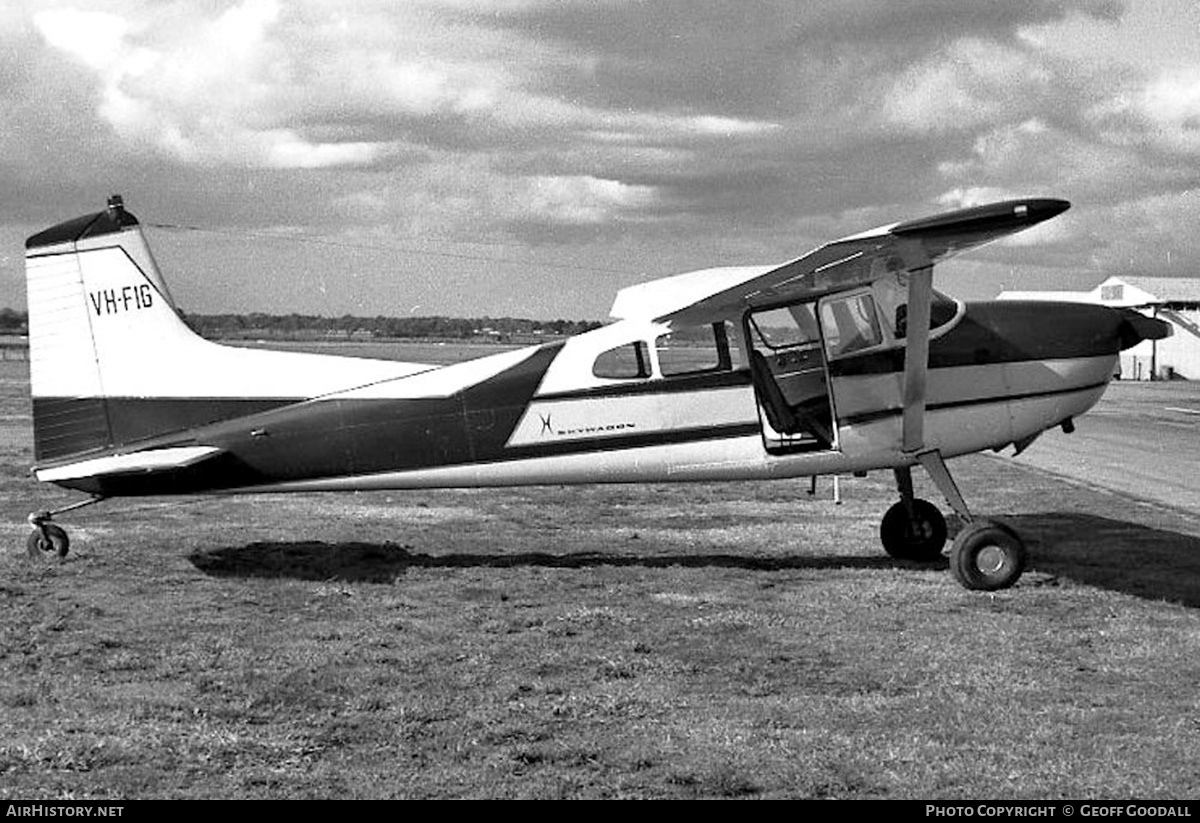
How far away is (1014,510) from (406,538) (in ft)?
22.9

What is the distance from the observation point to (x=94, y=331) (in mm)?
10453

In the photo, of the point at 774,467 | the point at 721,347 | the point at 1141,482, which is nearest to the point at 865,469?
the point at 774,467

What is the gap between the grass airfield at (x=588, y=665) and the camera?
538cm

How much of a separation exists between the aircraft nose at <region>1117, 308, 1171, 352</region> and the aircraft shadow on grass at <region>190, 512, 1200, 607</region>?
1891 millimetres

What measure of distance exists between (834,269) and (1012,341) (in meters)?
1.92

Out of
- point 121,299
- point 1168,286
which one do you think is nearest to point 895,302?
point 121,299

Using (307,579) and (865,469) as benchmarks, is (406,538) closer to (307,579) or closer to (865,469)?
(307,579)

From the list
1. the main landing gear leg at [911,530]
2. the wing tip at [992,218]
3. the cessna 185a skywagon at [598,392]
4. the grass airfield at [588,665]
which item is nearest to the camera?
the grass airfield at [588,665]

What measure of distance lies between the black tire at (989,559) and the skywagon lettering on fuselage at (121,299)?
673 cm

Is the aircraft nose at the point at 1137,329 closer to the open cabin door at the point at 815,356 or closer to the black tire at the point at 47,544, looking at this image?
the open cabin door at the point at 815,356

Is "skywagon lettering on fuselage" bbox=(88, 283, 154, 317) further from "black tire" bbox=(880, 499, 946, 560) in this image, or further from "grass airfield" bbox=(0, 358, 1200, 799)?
"black tire" bbox=(880, 499, 946, 560)

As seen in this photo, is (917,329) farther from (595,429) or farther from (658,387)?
(595,429)

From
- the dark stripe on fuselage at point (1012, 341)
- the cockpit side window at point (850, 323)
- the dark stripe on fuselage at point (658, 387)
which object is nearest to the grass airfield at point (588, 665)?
the dark stripe on fuselage at point (658, 387)

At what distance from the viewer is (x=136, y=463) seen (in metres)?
9.77
